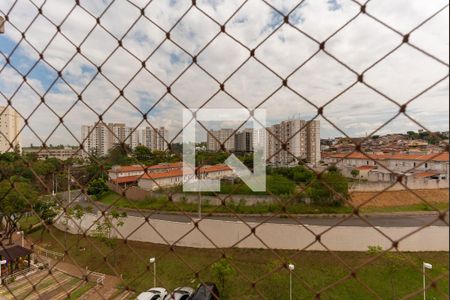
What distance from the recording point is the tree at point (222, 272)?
3.93 m

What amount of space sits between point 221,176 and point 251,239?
7.58ft

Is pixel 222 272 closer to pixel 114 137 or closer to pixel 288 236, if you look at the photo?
pixel 288 236

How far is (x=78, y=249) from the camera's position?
554 cm

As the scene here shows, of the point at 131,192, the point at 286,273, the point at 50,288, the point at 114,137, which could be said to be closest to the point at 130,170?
the point at 114,137

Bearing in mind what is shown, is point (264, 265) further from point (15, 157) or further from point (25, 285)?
point (15, 157)

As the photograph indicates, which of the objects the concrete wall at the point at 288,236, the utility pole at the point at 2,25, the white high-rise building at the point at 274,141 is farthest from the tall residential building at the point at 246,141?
the concrete wall at the point at 288,236

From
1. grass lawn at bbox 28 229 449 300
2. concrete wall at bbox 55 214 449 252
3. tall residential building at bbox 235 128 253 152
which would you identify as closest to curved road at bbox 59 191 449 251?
concrete wall at bbox 55 214 449 252

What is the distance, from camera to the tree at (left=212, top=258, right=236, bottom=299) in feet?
12.9

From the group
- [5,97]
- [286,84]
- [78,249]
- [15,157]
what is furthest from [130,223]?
[286,84]

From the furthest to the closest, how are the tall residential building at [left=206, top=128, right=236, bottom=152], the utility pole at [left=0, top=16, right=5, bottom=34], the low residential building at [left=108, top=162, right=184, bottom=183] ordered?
the low residential building at [left=108, top=162, right=184, bottom=183] < the utility pole at [left=0, top=16, right=5, bottom=34] < the tall residential building at [left=206, top=128, right=236, bottom=152]

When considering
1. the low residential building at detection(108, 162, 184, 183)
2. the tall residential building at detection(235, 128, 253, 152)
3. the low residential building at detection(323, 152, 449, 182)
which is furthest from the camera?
the low residential building at detection(108, 162, 184, 183)

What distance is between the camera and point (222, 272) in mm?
3922

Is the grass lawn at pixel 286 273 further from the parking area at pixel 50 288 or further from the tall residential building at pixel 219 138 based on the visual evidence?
the tall residential building at pixel 219 138

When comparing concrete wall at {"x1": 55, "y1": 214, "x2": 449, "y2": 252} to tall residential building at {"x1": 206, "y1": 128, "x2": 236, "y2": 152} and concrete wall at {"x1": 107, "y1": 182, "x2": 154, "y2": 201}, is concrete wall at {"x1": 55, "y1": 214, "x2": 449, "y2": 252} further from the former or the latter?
tall residential building at {"x1": 206, "y1": 128, "x2": 236, "y2": 152}
